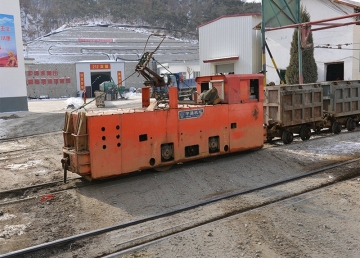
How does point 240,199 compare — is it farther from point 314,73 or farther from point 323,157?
point 314,73

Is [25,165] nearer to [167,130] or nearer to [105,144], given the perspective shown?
[105,144]

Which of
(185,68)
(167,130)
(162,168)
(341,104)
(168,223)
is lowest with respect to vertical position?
(168,223)

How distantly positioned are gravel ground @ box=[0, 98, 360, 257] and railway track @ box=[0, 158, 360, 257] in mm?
190

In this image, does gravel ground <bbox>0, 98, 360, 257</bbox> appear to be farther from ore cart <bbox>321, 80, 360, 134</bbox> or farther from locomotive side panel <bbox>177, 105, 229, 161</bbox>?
ore cart <bbox>321, 80, 360, 134</bbox>

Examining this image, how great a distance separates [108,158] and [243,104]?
373 centimetres

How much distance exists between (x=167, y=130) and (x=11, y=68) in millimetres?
17403

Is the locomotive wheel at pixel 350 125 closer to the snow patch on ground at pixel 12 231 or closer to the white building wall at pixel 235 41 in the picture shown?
the snow patch on ground at pixel 12 231

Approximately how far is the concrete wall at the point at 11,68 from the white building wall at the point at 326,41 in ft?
54.8

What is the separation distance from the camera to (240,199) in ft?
21.5

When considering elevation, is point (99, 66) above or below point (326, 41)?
below

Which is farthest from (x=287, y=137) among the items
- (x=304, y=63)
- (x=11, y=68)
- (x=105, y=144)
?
(x=11, y=68)

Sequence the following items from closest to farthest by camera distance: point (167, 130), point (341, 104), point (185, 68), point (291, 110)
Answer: point (167, 130) < point (291, 110) < point (341, 104) < point (185, 68)

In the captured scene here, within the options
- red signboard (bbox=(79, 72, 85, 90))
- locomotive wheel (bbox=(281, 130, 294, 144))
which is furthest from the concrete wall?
red signboard (bbox=(79, 72, 85, 90))

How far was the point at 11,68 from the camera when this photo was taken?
2202 cm
